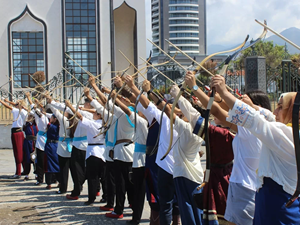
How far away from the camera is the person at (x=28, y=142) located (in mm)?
9703

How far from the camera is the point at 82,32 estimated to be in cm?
2395

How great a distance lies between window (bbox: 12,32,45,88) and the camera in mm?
23812

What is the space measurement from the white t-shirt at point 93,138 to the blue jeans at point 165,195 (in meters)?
2.28

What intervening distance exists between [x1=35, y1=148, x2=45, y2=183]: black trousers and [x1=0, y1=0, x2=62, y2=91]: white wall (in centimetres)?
1511

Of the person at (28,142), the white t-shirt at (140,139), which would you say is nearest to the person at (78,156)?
the white t-shirt at (140,139)

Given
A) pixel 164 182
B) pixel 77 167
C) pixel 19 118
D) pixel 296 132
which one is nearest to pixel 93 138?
pixel 77 167

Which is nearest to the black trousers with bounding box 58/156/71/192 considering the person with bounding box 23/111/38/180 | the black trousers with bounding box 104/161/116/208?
the black trousers with bounding box 104/161/116/208

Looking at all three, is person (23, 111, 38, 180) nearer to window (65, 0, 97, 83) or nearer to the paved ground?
the paved ground

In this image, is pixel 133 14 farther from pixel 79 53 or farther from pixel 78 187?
pixel 78 187

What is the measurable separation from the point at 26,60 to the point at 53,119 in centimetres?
1656

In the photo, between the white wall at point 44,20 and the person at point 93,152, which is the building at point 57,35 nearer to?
the white wall at point 44,20

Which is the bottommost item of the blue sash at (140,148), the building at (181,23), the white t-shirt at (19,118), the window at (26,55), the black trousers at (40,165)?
the black trousers at (40,165)

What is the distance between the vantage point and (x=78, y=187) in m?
7.39

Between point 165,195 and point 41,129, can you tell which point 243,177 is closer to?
point 165,195
